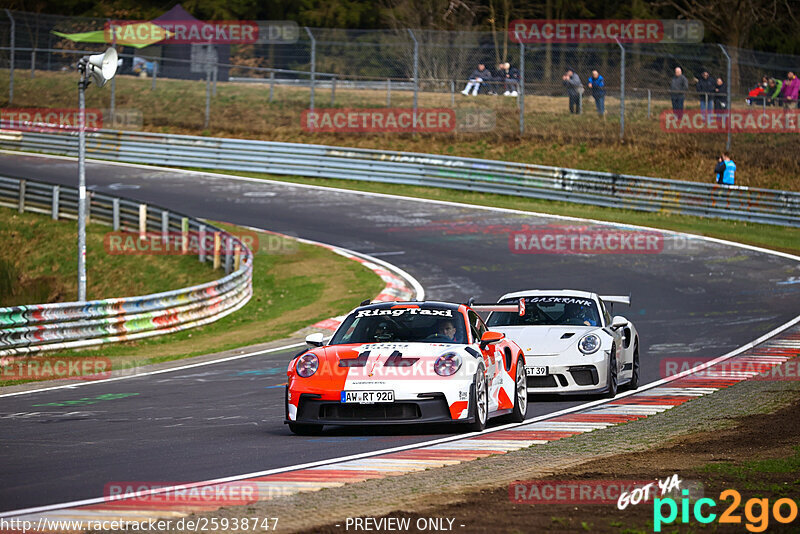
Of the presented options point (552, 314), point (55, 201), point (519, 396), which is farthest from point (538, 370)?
point (55, 201)

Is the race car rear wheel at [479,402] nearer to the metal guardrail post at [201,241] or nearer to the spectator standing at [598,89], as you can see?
the metal guardrail post at [201,241]

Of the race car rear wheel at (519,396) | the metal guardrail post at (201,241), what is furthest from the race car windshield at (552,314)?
the metal guardrail post at (201,241)

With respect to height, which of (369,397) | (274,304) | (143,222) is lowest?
(274,304)

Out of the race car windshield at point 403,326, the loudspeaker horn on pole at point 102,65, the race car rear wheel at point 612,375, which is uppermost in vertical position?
the loudspeaker horn on pole at point 102,65

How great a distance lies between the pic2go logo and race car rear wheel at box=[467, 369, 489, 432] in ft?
11.4

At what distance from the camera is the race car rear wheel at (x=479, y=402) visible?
10.2 m

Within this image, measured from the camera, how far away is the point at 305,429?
1035cm

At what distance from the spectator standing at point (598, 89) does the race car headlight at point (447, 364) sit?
2694 centimetres

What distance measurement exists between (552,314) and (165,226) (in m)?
15.9

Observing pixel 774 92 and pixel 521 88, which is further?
pixel 521 88

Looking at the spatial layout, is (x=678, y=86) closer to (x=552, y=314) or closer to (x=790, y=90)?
(x=790, y=90)

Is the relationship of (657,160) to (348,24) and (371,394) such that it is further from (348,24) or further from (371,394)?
(348,24)

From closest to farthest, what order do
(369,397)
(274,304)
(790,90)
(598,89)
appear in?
(369,397)
(274,304)
(790,90)
(598,89)

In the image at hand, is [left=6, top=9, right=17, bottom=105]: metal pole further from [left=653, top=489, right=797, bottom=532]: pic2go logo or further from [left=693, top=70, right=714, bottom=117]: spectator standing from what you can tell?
[left=653, top=489, right=797, bottom=532]: pic2go logo
